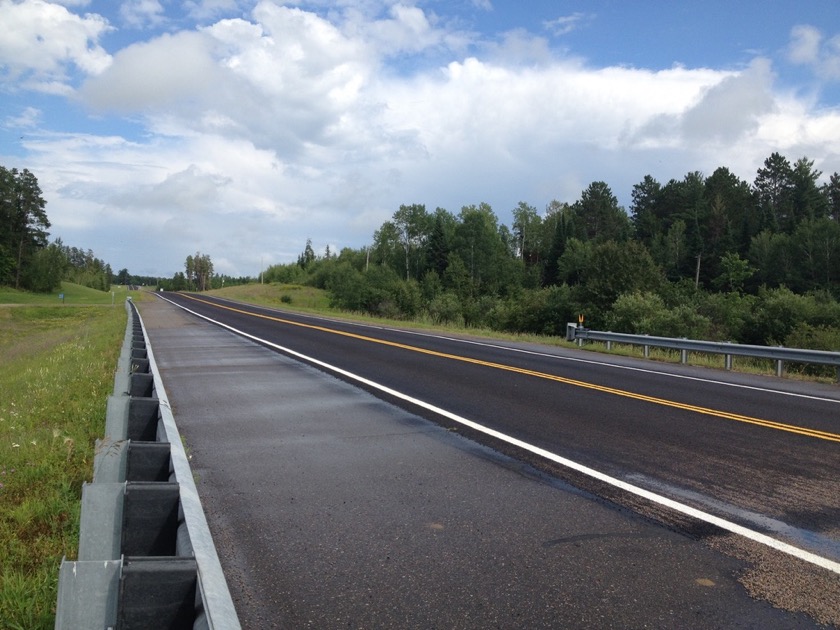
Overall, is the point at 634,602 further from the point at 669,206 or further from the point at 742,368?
the point at 669,206

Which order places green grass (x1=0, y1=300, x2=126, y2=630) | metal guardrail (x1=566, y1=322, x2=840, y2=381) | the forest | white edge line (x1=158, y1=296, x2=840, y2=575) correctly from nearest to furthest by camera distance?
green grass (x1=0, y1=300, x2=126, y2=630) → white edge line (x1=158, y1=296, x2=840, y2=575) → metal guardrail (x1=566, y1=322, x2=840, y2=381) → the forest

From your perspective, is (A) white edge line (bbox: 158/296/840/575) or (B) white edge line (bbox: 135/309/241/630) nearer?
(B) white edge line (bbox: 135/309/241/630)

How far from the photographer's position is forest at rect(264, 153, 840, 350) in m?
38.0

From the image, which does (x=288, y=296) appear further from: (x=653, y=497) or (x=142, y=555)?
(x=142, y=555)

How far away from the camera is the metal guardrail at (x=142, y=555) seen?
2.59 m

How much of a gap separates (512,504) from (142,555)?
2.82 m

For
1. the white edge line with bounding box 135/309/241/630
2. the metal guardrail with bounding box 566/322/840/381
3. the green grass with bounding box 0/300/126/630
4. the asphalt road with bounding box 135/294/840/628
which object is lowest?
the green grass with bounding box 0/300/126/630

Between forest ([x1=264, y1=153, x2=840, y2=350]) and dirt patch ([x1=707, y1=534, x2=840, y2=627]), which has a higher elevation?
forest ([x1=264, y1=153, x2=840, y2=350])

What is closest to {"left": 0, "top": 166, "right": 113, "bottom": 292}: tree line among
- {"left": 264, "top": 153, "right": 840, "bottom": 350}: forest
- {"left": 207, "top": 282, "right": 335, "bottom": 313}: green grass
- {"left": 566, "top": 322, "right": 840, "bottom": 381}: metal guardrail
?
{"left": 207, "top": 282, "right": 335, "bottom": 313}: green grass

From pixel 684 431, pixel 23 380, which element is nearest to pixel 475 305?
pixel 23 380

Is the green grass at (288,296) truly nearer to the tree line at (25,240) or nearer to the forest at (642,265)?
the forest at (642,265)

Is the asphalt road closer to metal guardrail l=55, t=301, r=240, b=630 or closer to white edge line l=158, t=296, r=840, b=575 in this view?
white edge line l=158, t=296, r=840, b=575

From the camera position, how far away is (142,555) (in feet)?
12.1

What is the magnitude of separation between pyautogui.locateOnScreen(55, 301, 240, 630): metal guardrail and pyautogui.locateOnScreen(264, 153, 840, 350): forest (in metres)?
26.9
